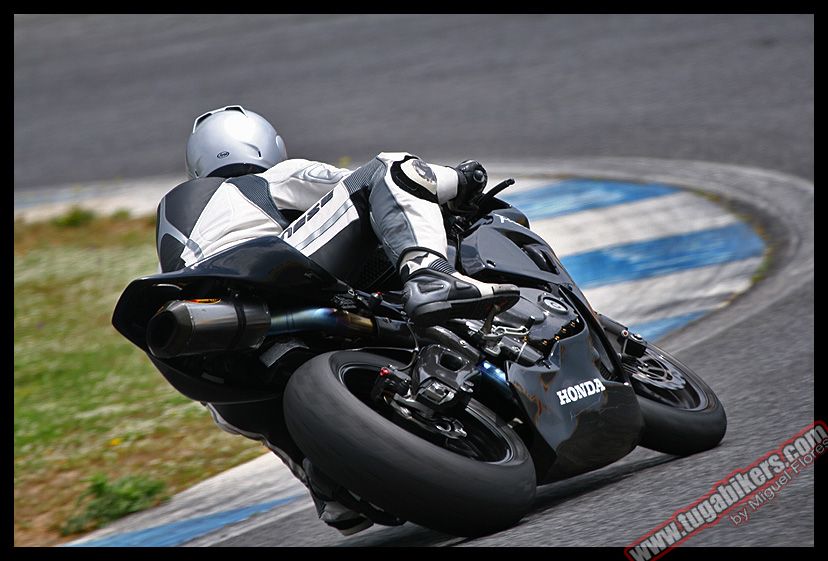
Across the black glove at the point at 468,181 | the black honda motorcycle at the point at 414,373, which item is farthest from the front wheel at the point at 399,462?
the black glove at the point at 468,181

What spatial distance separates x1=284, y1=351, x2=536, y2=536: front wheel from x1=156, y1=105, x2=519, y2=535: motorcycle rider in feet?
0.94

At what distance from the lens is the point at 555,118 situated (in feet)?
31.4

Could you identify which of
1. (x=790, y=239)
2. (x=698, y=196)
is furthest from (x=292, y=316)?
(x=698, y=196)

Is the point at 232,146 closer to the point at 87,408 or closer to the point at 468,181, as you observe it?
the point at 468,181

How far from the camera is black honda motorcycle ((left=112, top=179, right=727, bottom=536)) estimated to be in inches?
117

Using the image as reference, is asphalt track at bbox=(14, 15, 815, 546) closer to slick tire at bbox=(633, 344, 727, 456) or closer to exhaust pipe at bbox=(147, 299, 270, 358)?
A: slick tire at bbox=(633, 344, 727, 456)

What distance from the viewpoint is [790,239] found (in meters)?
6.35

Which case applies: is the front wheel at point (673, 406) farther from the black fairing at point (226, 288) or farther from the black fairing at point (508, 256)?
the black fairing at point (226, 288)

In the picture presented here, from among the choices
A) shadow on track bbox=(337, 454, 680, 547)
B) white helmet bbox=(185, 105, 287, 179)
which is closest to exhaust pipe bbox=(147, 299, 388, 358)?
shadow on track bbox=(337, 454, 680, 547)

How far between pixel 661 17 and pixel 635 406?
27.9 feet

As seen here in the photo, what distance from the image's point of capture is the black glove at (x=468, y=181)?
3592 mm

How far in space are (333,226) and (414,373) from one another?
19.7 inches

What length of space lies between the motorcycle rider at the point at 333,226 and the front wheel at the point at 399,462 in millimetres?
286

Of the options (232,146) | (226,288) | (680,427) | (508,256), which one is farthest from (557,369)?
(232,146)
